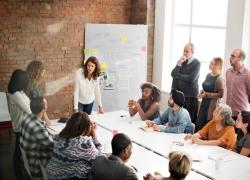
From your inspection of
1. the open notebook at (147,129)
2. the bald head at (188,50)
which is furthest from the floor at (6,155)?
the bald head at (188,50)

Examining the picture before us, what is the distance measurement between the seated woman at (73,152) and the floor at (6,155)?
2098 millimetres

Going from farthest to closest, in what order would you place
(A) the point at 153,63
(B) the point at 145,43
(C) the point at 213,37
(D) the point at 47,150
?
(A) the point at 153,63 → (B) the point at 145,43 → (C) the point at 213,37 → (D) the point at 47,150

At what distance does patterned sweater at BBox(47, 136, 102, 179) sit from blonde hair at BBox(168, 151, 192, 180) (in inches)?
31.6

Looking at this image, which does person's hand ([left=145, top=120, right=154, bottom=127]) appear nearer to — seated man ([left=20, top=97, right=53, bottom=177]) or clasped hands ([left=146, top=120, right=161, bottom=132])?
clasped hands ([left=146, top=120, right=161, bottom=132])

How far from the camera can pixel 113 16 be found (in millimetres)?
7832

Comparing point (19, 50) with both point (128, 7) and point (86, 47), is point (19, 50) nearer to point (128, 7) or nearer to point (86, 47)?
point (86, 47)

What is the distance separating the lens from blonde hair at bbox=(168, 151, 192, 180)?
2.98 m

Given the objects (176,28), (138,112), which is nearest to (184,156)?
(138,112)

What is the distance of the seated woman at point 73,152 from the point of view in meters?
3.40

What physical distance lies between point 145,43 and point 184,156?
16.0 feet

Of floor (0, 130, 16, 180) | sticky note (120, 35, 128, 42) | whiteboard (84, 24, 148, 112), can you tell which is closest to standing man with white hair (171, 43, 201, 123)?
whiteboard (84, 24, 148, 112)

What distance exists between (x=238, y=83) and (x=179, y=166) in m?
2.93

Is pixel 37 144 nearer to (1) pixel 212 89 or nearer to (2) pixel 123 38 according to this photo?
(1) pixel 212 89

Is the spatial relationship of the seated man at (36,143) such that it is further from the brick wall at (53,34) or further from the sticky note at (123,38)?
the sticky note at (123,38)
